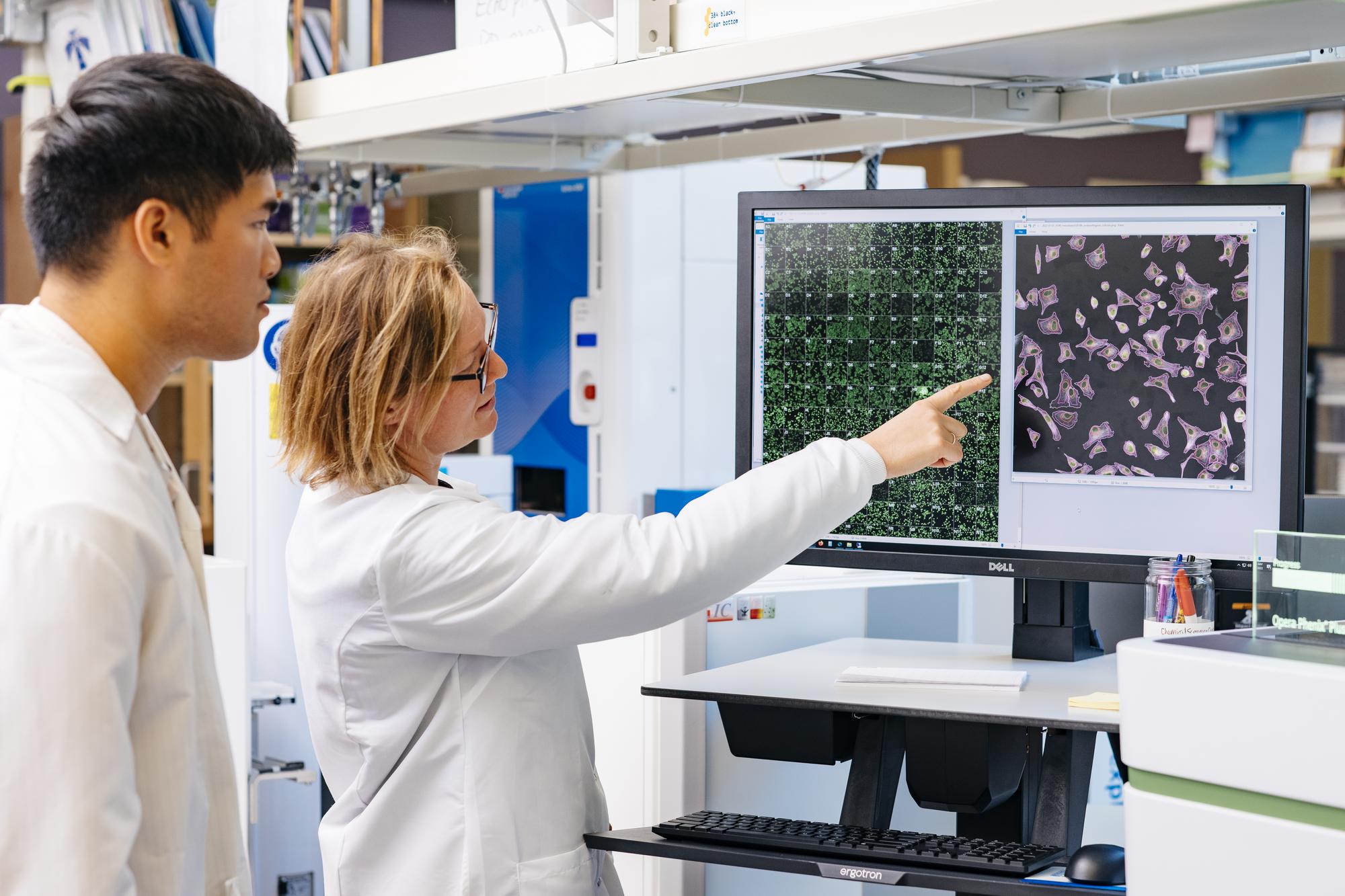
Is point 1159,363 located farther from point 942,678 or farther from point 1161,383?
point 942,678

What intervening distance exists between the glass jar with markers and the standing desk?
3.6 inches

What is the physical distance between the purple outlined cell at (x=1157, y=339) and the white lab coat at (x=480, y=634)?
359mm

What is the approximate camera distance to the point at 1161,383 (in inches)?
63.0

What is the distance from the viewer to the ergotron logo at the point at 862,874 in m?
1.42

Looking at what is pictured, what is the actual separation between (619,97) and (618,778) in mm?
865

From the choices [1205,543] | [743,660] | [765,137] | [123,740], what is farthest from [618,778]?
[765,137]

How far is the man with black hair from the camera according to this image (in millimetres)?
901

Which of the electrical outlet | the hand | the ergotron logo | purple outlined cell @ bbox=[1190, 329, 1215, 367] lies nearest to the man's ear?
the hand

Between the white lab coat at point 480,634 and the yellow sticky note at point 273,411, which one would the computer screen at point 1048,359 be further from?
the yellow sticky note at point 273,411

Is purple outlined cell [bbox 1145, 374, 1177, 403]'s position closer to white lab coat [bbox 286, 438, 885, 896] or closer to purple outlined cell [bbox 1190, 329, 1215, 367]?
purple outlined cell [bbox 1190, 329, 1215, 367]

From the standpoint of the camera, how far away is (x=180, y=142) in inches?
39.5

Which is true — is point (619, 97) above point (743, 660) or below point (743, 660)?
above

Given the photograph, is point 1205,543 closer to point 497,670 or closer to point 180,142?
point 497,670

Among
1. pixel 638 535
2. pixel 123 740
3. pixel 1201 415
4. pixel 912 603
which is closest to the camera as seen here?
pixel 123 740
